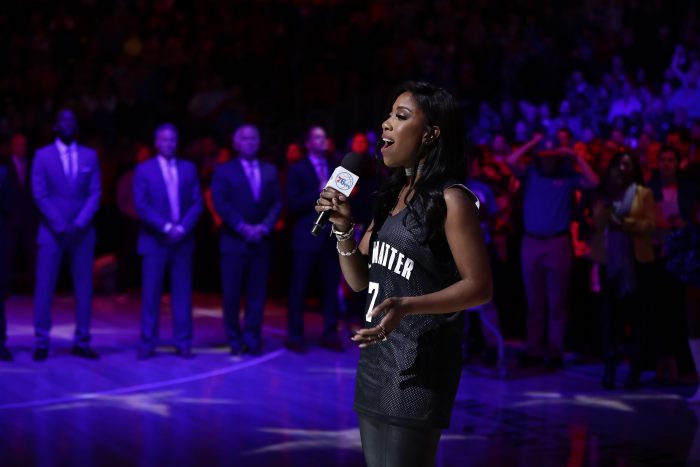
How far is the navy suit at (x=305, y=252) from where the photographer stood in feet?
31.0

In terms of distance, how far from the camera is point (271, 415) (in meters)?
7.05

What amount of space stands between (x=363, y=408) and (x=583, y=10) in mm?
12866

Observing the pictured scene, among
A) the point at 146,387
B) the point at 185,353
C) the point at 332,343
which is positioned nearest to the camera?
the point at 146,387

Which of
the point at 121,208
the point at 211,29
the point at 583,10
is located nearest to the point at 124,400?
the point at 121,208

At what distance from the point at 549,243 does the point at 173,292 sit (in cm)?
312

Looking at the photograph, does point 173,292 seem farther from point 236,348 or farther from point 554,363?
point 554,363

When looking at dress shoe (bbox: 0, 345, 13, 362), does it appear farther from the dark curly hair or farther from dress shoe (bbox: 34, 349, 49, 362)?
the dark curly hair

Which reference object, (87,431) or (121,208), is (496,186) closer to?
(87,431)

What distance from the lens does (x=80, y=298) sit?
8969mm

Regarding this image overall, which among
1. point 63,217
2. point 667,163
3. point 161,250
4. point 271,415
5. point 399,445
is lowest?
point 271,415

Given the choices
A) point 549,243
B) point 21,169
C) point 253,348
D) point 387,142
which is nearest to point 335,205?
point 387,142

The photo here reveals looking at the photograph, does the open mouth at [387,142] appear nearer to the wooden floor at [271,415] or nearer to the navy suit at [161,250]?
the wooden floor at [271,415]

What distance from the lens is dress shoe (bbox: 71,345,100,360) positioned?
899 centimetres

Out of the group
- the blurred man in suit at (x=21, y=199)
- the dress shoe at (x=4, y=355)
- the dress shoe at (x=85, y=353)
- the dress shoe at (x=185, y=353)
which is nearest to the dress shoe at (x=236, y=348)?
the dress shoe at (x=185, y=353)
